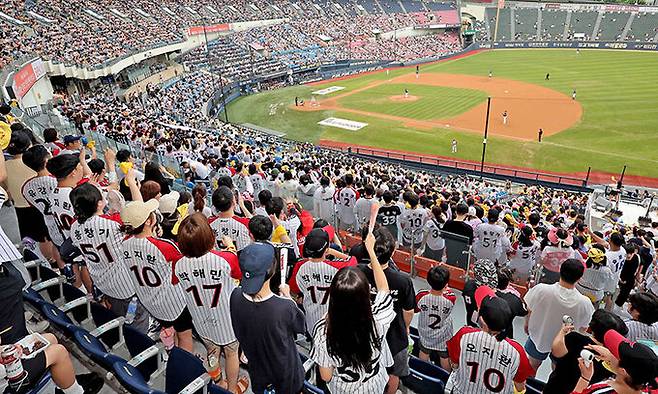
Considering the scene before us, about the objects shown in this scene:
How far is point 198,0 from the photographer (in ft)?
197

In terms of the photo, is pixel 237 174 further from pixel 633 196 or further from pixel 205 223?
pixel 633 196

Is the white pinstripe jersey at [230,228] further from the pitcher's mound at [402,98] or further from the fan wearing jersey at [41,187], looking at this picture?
the pitcher's mound at [402,98]

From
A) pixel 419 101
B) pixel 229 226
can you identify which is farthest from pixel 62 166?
pixel 419 101

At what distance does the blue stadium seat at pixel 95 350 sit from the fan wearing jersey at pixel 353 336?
2054 millimetres

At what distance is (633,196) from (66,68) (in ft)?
125

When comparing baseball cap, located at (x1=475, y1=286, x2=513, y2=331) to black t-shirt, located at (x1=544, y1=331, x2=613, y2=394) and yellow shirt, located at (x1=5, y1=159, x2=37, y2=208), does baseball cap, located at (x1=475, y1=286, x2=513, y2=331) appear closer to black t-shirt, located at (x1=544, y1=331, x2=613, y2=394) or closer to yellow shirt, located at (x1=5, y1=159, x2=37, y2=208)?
Result: black t-shirt, located at (x1=544, y1=331, x2=613, y2=394)

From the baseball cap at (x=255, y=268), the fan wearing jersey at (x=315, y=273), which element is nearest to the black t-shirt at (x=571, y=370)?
the fan wearing jersey at (x=315, y=273)

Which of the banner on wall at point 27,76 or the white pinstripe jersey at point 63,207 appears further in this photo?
the banner on wall at point 27,76

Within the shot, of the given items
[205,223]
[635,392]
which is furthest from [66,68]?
[635,392]

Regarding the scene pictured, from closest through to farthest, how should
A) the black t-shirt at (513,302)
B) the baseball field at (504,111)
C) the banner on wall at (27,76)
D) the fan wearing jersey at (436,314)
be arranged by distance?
the black t-shirt at (513,302), the fan wearing jersey at (436,314), the banner on wall at (27,76), the baseball field at (504,111)

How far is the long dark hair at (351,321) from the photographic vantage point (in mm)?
3004

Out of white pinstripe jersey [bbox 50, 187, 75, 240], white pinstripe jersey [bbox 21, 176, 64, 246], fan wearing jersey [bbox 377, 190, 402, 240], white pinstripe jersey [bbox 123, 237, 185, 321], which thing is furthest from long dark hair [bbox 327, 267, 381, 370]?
fan wearing jersey [bbox 377, 190, 402, 240]

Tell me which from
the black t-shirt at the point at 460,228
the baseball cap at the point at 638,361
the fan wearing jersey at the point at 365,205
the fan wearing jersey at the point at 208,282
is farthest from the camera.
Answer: the fan wearing jersey at the point at 365,205

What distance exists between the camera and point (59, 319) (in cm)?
480
